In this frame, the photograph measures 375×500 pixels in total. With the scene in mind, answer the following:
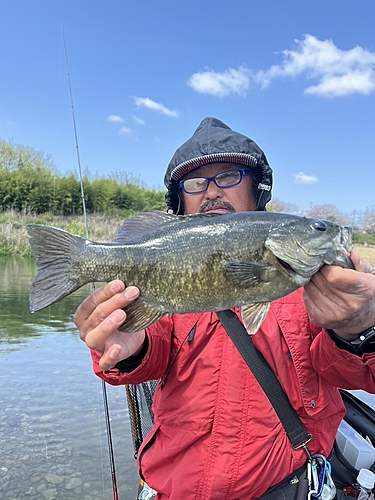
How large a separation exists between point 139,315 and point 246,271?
0.63m

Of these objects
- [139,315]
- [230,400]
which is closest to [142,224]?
[139,315]

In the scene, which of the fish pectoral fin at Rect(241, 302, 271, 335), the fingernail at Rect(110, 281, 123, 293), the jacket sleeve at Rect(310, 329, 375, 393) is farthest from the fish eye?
the fingernail at Rect(110, 281, 123, 293)

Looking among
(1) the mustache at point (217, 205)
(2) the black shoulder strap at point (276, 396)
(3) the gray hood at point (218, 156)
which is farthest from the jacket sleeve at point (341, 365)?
(3) the gray hood at point (218, 156)

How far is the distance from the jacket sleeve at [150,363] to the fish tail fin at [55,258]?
1.72ft

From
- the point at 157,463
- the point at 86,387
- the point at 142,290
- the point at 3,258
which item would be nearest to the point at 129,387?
the point at 157,463

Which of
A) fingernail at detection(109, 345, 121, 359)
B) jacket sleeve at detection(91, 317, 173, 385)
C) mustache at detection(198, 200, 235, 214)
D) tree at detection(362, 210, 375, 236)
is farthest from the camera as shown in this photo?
tree at detection(362, 210, 375, 236)

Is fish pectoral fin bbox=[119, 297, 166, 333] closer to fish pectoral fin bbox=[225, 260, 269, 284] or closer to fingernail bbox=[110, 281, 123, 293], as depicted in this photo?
fingernail bbox=[110, 281, 123, 293]

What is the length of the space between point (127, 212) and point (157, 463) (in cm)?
3484

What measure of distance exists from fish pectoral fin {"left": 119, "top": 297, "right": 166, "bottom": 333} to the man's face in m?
1.25

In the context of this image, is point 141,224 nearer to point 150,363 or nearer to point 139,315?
point 139,315

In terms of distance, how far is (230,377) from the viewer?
2.38m

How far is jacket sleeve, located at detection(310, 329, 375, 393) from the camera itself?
7.17ft

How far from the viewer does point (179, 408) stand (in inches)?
94.5

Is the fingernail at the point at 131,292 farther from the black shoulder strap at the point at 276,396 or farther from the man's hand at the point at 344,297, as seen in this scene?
the man's hand at the point at 344,297
